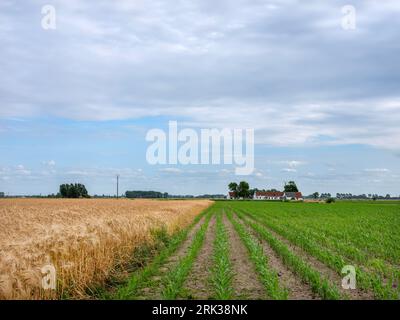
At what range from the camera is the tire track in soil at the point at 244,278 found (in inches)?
442

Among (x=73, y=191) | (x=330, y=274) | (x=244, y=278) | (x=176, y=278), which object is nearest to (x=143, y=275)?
(x=176, y=278)

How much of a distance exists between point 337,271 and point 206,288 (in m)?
5.02

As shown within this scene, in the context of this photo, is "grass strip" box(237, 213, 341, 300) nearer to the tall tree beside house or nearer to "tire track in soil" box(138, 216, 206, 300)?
"tire track in soil" box(138, 216, 206, 300)

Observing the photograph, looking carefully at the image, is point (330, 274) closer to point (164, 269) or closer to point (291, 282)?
point (291, 282)

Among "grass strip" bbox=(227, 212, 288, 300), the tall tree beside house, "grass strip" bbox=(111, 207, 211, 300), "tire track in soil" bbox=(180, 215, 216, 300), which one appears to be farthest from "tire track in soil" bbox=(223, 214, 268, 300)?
the tall tree beside house

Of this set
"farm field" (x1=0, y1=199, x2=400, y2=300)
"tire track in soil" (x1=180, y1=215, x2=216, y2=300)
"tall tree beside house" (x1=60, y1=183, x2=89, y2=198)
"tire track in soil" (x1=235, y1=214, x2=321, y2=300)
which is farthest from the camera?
"tall tree beside house" (x1=60, y1=183, x2=89, y2=198)

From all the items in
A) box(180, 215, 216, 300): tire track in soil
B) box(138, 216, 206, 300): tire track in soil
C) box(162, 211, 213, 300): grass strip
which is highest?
box(162, 211, 213, 300): grass strip

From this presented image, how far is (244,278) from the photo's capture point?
43.6ft

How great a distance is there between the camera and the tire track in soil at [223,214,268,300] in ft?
36.8

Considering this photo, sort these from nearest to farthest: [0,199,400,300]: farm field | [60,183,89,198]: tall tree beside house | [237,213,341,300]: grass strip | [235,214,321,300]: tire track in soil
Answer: [0,199,400,300]: farm field
[237,213,341,300]: grass strip
[235,214,321,300]: tire track in soil
[60,183,89,198]: tall tree beside house

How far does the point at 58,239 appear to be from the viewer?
1189 centimetres

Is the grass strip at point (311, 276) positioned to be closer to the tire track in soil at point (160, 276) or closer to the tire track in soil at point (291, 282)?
the tire track in soil at point (291, 282)
